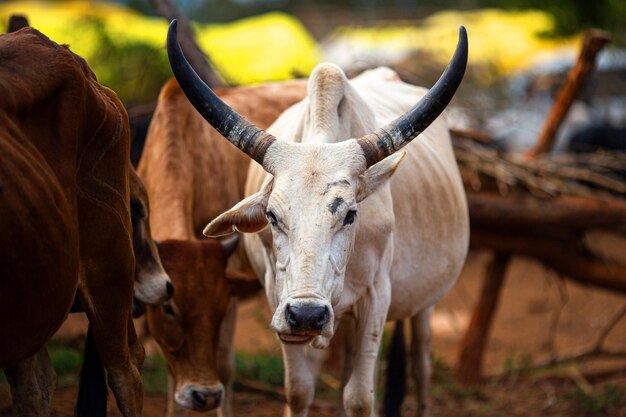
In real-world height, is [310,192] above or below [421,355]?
above

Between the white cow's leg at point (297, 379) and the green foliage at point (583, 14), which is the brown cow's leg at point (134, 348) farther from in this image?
the green foliage at point (583, 14)

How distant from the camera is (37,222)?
3.46 metres

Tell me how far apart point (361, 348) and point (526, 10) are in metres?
9.27

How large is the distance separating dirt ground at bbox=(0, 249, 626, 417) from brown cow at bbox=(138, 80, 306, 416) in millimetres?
740

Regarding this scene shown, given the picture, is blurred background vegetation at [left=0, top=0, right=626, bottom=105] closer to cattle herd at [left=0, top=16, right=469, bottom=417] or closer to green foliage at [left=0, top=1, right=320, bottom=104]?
green foliage at [left=0, top=1, right=320, bottom=104]

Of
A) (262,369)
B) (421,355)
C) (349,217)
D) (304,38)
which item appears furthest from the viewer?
(304,38)

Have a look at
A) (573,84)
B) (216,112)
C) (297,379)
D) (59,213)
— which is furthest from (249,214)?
(573,84)

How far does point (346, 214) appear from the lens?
13.2 ft

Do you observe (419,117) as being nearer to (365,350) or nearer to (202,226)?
(365,350)

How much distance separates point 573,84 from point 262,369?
307 centimetres

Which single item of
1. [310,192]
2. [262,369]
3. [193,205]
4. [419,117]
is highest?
[419,117]

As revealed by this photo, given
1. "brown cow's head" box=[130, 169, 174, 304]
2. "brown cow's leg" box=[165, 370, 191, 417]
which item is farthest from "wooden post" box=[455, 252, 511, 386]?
"brown cow's head" box=[130, 169, 174, 304]

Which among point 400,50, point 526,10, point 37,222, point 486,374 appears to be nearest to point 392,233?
point 37,222

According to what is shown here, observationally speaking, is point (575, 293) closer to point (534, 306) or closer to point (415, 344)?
point (534, 306)
